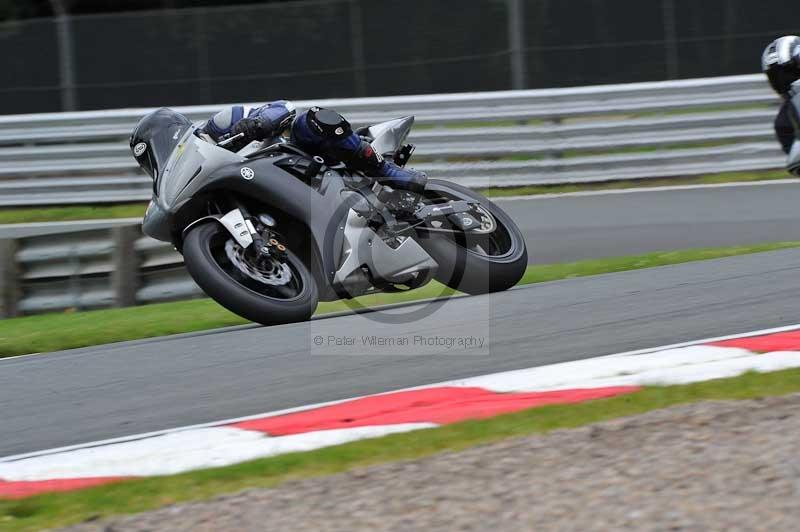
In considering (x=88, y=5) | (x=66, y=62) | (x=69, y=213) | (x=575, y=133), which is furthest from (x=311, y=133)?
(x=88, y=5)

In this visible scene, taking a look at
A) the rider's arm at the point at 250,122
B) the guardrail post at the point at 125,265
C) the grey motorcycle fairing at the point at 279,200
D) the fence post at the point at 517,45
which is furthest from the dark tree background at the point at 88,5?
the grey motorcycle fairing at the point at 279,200

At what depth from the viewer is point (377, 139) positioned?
7.16 meters

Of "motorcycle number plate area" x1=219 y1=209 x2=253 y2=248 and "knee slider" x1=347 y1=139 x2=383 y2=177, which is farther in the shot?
"knee slider" x1=347 y1=139 x2=383 y2=177

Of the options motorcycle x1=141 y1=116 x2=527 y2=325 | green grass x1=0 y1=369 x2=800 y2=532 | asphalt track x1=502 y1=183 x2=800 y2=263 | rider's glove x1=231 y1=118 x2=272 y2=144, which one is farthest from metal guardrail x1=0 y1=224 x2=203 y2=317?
green grass x1=0 y1=369 x2=800 y2=532

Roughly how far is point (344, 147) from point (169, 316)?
Answer: 2.04m

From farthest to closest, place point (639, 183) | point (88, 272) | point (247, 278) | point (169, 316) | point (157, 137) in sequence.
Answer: point (639, 183), point (88, 272), point (169, 316), point (157, 137), point (247, 278)

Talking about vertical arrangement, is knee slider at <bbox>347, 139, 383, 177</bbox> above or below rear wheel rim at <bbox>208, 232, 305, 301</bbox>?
above

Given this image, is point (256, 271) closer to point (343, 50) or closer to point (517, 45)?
point (517, 45)

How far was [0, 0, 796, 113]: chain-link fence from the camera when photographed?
15383mm

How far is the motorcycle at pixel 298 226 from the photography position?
651 centimetres

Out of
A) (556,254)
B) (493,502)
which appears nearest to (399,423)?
(493,502)

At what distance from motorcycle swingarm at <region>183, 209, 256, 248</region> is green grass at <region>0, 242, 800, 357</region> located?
3.74 feet

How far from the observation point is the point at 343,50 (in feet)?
55.2

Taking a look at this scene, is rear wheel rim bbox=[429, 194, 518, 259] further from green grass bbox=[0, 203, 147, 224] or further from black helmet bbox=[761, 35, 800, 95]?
green grass bbox=[0, 203, 147, 224]
